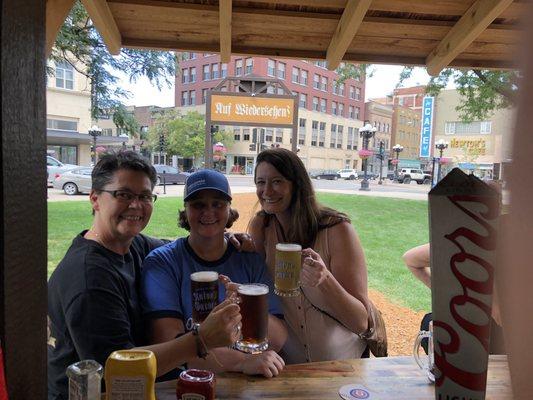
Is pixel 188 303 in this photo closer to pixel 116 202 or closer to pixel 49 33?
pixel 116 202

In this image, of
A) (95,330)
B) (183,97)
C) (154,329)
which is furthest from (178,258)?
(183,97)

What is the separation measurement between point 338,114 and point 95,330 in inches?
2037

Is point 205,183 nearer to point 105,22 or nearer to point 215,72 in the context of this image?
point 105,22

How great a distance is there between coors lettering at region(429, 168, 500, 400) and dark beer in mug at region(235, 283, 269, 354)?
97cm

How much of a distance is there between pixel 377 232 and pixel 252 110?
23.0 feet

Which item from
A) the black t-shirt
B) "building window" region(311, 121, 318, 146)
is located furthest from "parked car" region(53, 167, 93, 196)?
"building window" region(311, 121, 318, 146)

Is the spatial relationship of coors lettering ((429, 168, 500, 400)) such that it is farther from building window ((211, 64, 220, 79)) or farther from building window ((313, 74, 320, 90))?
building window ((313, 74, 320, 90))

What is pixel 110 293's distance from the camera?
167 cm

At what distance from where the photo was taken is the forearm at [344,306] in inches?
79.0

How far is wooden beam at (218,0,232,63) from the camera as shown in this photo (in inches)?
85.4

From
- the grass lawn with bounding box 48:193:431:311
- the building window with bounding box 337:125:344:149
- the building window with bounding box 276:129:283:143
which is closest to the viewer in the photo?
the grass lawn with bounding box 48:193:431:311

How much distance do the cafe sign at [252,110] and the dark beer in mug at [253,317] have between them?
406 cm

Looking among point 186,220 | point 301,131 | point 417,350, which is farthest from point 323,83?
point 417,350

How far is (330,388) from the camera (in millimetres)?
1580
